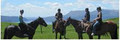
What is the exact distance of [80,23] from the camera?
19.8m

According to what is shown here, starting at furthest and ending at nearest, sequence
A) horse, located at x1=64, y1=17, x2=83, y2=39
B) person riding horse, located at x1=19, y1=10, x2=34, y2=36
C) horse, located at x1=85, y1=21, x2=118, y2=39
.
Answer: horse, located at x1=64, y1=17, x2=83, y2=39
horse, located at x1=85, y1=21, x2=118, y2=39
person riding horse, located at x1=19, y1=10, x2=34, y2=36

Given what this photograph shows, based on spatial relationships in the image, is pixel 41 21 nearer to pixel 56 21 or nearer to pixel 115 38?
pixel 56 21

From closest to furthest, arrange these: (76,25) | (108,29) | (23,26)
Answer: (23,26) → (108,29) → (76,25)

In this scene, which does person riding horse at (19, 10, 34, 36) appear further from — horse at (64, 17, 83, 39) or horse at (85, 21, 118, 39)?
horse at (85, 21, 118, 39)

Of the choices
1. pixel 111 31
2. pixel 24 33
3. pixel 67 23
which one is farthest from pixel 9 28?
pixel 111 31

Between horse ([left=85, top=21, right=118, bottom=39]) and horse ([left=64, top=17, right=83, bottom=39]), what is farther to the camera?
horse ([left=64, top=17, right=83, bottom=39])

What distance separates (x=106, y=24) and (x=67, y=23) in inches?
141

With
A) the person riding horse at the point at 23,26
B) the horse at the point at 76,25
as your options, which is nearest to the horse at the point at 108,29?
the horse at the point at 76,25

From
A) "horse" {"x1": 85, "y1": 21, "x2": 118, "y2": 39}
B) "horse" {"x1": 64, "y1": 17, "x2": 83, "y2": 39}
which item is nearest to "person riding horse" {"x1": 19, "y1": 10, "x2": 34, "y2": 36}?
"horse" {"x1": 64, "y1": 17, "x2": 83, "y2": 39}

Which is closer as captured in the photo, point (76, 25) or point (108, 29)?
point (108, 29)

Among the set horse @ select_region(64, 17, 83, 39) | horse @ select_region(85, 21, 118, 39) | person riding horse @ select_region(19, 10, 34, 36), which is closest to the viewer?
person riding horse @ select_region(19, 10, 34, 36)

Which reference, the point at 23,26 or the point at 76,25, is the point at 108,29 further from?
the point at 23,26

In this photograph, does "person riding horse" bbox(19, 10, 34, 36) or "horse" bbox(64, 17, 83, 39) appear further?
"horse" bbox(64, 17, 83, 39)

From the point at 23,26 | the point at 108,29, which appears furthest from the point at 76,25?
the point at 23,26
